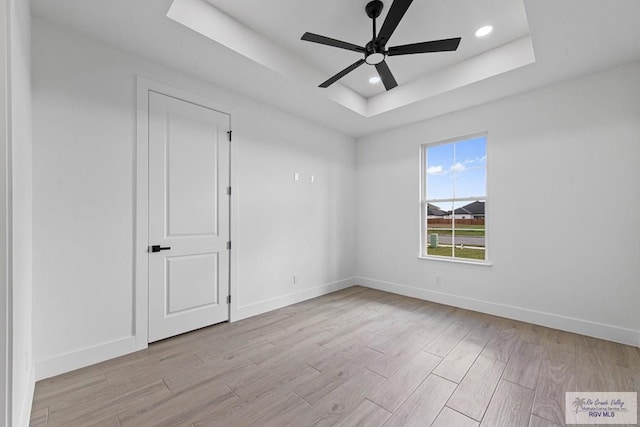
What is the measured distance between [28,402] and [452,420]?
2.68m

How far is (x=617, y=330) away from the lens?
2.74 m

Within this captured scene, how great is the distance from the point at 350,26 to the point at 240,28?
1.04m

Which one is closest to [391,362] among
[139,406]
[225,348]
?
[225,348]

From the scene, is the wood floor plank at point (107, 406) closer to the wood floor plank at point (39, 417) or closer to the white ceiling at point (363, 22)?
the wood floor plank at point (39, 417)

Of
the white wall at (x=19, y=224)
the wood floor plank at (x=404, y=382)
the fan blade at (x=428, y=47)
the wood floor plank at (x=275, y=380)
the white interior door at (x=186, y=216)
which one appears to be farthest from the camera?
the white interior door at (x=186, y=216)

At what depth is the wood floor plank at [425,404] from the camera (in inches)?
66.5

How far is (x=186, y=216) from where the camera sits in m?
2.91

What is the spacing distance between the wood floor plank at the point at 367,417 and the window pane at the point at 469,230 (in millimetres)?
2765

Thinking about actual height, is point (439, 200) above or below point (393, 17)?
below

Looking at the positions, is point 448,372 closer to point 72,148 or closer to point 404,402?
point 404,402

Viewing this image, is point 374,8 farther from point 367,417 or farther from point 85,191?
point 367,417

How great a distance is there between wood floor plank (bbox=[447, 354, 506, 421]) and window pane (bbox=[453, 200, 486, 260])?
5.58 ft

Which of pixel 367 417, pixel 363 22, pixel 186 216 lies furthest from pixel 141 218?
pixel 363 22

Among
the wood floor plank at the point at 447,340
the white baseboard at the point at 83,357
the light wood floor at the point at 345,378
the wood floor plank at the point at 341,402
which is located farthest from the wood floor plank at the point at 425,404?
the white baseboard at the point at 83,357
